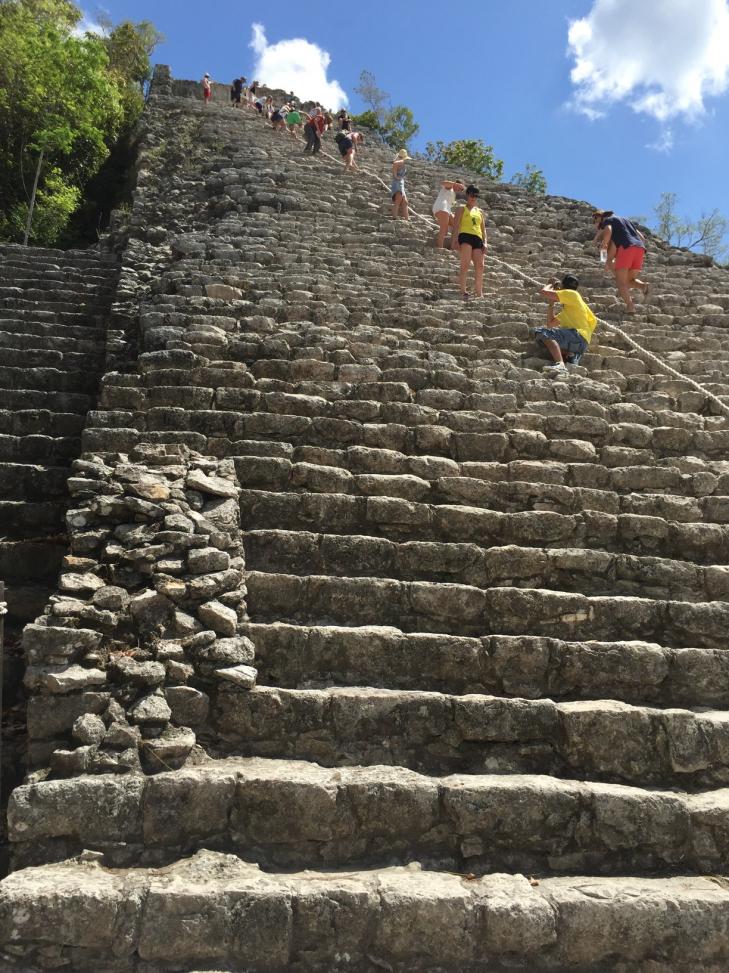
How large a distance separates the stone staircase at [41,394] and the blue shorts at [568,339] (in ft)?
12.9

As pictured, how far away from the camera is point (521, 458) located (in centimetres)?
469

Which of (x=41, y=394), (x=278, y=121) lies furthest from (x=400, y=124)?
(x=41, y=394)

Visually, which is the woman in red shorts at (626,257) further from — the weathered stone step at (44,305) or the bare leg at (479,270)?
the weathered stone step at (44,305)

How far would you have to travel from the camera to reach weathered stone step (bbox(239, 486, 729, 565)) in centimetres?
395

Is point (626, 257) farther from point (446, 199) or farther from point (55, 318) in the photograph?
point (55, 318)

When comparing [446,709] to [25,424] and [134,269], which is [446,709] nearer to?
[25,424]

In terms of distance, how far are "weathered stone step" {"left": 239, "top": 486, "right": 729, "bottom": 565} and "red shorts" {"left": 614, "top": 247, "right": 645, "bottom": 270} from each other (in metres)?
4.69

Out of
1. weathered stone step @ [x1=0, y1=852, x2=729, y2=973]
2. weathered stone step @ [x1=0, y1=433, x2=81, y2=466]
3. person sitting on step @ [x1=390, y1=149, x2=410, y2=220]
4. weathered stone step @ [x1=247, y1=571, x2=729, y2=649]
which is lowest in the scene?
weathered stone step @ [x1=0, y1=852, x2=729, y2=973]

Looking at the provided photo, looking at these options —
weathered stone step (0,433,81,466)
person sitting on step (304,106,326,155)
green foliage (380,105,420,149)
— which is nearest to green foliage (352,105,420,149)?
green foliage (380,105,420,149)

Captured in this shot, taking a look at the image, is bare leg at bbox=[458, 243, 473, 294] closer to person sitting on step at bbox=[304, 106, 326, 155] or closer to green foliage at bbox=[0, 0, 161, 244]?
person sitting on step at bbox=[304, 106, 326, 155]

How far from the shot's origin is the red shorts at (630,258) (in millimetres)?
7719

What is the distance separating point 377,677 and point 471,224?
576cm

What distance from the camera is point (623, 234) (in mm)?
7871

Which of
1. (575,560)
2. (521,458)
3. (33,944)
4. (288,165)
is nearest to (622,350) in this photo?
(521,458)
